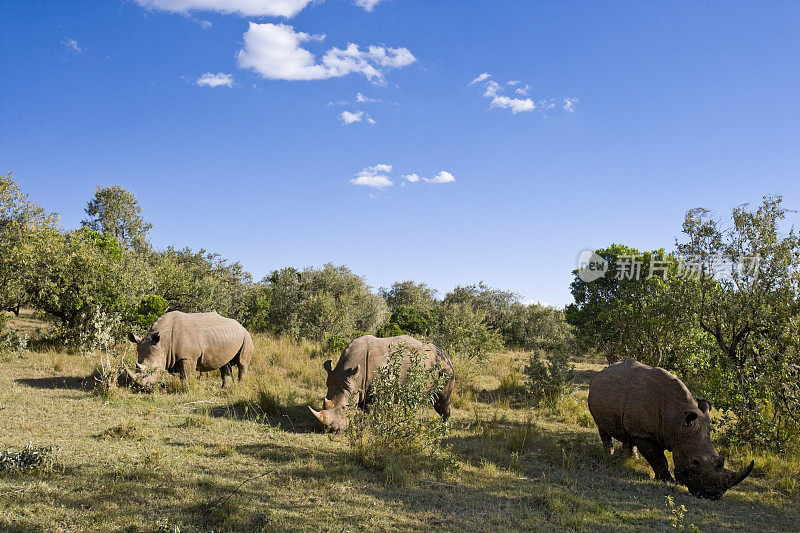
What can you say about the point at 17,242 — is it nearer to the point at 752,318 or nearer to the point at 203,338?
the point at 203,338

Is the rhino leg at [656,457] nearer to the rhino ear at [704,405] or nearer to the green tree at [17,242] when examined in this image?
the rhino ear at [704,405]

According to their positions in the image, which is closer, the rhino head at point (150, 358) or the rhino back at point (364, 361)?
the rhino back at point (364, 361)

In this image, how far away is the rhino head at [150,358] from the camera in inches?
453

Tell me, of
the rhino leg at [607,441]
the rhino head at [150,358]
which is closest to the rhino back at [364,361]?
the rhino leg at [607,441]

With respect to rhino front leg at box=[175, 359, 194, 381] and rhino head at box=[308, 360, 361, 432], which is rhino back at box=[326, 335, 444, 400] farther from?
rhino front leg at box=[175, 359, 194, 381]

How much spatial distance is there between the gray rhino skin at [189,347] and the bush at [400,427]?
22.2 ft

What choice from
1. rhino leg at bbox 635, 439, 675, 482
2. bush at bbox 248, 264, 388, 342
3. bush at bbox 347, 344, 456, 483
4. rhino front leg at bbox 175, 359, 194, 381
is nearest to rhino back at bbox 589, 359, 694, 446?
rhino leg at bbox 635, 439, 675, 482

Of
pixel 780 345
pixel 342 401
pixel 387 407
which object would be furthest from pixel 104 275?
pixel 780 345

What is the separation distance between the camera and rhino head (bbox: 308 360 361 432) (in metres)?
8.95

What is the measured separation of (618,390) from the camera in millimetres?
8812

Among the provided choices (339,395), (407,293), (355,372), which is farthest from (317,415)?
(407,293)

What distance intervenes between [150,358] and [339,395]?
6.08 metres

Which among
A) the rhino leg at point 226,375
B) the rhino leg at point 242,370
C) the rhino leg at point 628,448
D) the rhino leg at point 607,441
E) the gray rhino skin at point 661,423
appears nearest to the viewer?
the gray rhino skin at point 661,423

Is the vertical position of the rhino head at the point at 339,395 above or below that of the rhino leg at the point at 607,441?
above
